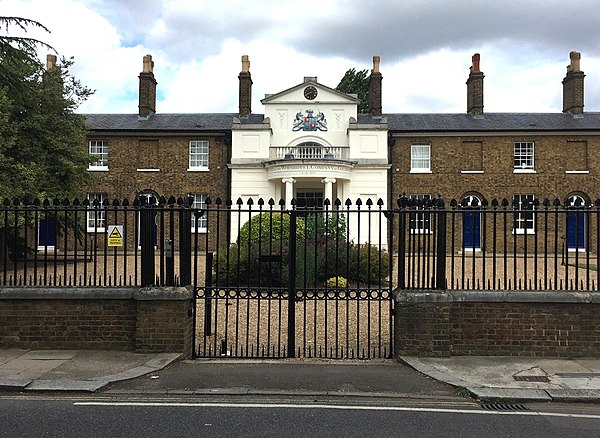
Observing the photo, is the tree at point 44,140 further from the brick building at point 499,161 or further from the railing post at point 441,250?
the brick building at point 499,161

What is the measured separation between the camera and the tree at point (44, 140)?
17547mm

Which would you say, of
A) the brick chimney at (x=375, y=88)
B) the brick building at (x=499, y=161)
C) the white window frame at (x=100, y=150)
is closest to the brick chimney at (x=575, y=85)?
the brick building at (x=499, y=161)

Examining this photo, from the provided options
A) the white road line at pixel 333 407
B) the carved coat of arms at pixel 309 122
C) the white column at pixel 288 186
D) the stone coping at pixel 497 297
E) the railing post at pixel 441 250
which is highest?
the carved coat of arms at pixel 309 122

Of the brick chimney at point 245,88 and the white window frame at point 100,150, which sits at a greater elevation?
the brick chimney at point 245,88

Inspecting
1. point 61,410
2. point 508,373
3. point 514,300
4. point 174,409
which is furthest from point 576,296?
point 61,410

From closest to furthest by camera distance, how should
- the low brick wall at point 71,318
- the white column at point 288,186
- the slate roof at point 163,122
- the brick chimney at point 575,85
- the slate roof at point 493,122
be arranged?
1. the low brick wall at point 71,318
2. the white column at point 288,186
3. the slate roof at point 493,122
4. the slate roof at point 163,122
5. the brick chimney at point 575,85

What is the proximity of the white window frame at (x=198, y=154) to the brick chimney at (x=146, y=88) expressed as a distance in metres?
4.46

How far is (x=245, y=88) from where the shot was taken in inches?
1216

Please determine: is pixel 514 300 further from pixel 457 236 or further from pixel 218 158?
pixel 218 158

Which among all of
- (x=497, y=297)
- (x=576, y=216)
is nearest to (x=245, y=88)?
(x=576, y=216)

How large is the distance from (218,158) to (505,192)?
1601 centimetres

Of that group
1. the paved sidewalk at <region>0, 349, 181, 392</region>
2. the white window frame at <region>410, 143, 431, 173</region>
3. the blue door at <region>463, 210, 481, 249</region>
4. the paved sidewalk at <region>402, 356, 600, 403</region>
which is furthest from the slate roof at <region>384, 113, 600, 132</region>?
the paved sidewalk at <region>0, 349, 181, 392</region>

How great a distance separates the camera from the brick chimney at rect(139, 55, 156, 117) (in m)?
31.5

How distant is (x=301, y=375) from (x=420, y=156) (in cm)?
2436
